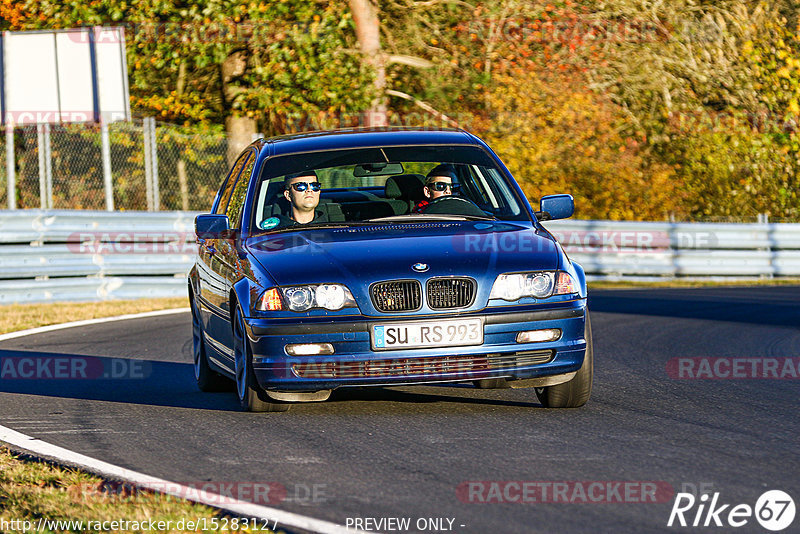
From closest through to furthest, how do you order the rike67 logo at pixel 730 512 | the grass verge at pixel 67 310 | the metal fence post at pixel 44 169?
1. the rike67 logo at pixel 730 512
2. the grass verge at pixel 67 310
3. the metal fence post at pixel 44 169

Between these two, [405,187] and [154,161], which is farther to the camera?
[154,161]

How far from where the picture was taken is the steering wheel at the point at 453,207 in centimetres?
812

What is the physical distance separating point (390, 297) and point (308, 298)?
1.41ft

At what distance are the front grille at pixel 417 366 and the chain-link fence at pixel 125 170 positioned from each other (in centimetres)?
1354

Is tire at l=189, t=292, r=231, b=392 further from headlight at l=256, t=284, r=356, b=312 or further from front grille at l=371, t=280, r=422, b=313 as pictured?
front grille at l=371, t=280, r=422, b=313

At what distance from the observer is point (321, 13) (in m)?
26.2

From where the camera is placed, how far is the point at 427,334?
22.9ft

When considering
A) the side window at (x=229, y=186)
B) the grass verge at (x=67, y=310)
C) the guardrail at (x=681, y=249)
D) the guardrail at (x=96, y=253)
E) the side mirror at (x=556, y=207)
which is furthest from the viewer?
the guardrail at (x=681, y=249)

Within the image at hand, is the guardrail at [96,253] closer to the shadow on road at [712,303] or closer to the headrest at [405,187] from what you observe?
the shadow on road at [712,303]

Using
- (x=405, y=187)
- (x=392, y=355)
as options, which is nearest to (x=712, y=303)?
(x=405, y=187)

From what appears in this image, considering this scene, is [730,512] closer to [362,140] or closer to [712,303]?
[362,140]

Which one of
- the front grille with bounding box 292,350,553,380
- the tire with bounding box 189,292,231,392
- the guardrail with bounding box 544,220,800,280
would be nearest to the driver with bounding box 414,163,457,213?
the front grille with bounding box 292,350,553,380

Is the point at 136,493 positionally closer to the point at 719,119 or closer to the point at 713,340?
the point at 713,340

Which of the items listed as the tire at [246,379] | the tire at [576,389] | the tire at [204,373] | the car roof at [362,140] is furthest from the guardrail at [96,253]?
the tire at [576,389]
